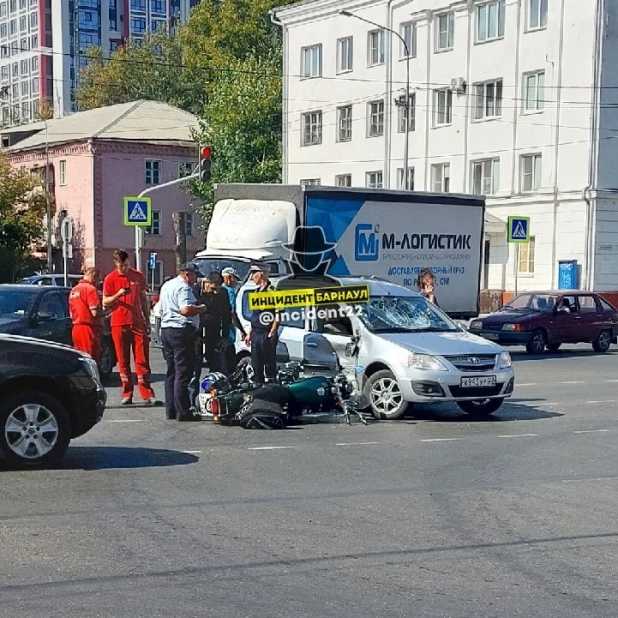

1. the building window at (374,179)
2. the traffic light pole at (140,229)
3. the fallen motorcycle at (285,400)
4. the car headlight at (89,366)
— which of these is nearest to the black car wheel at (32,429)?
the car headlight at (89,366)

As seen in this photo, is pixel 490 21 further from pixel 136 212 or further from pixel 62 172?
pixel 62 172

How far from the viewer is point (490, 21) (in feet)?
154

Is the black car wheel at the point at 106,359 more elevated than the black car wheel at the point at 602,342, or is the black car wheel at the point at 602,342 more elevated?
the black car wheel at the point at 106,359

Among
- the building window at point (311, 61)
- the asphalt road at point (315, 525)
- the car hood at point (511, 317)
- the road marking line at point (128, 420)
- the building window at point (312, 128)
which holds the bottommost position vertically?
the road marking line at point (128, 420)

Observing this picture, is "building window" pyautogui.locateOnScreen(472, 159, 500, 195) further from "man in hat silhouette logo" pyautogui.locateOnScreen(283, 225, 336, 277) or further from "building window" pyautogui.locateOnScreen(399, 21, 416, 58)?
"man in hat silhouette logo" pyautogui.locateOnScreen(283, 225, 336, 277)

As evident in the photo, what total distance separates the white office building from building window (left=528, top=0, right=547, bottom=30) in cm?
5

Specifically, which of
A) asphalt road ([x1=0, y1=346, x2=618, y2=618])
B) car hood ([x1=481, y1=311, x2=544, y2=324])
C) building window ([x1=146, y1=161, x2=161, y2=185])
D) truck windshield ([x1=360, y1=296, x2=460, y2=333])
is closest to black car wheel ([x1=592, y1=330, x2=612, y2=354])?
car hood ([x1=481, y1=311, x2=544, y2=324])

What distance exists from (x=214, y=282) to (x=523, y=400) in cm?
480

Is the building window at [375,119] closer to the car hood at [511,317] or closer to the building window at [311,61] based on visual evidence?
the building window at [311,61]

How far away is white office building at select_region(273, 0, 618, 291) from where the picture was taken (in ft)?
141

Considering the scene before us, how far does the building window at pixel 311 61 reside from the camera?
55625 mm

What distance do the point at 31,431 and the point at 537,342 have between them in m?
18.4

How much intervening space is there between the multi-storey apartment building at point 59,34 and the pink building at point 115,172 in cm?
6942

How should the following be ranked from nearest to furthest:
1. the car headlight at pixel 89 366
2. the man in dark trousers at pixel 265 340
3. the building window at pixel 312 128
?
1. the car headlight at pixel 89 366
2. the man in dark trousers at pixel 265 340
3. the building window at pixel 312 128
